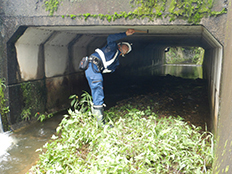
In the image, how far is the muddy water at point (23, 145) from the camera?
11.7 ft

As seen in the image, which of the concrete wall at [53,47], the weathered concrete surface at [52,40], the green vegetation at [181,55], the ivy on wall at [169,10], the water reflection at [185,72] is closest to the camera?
the ivy on wall at [169,10]

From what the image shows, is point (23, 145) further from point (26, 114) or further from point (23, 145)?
point (26, 114)

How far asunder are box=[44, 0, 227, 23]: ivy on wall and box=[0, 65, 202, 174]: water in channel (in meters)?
2.94

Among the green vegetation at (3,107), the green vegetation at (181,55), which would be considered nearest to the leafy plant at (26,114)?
the green vegetation at (3,107)

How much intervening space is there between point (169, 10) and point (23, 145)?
400 cm

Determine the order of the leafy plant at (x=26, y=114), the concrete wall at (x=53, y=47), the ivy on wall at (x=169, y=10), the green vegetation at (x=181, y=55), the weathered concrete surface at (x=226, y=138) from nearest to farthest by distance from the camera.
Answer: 1. the weathered concrete surface at (x=226, y=138)
2. the ivy on wall at (x=169, y=10)
3. the concrete wall at (x=53, y=47)
4. the leafy plant at (x=26, y=114)
5. the green vegetation at (x=181, y=55)

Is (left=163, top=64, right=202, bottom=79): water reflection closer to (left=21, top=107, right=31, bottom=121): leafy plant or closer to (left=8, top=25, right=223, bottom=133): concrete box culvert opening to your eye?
(left=8, top=25, right=223, bottom=133): concrete box culvert opening

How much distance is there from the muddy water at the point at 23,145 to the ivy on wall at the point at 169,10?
2941 mm

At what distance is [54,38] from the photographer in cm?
576

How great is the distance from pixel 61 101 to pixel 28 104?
4.53 ft

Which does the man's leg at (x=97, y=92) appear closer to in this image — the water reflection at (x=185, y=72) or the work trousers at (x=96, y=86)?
the work trousers at (x=96, y=86)

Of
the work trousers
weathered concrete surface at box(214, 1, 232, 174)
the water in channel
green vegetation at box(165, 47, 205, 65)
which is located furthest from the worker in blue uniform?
green vegetation at box(165, 47, 205, 65)

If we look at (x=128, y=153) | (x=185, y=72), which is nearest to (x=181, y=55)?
(x=185, y=72)

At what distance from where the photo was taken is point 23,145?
4305 mm
